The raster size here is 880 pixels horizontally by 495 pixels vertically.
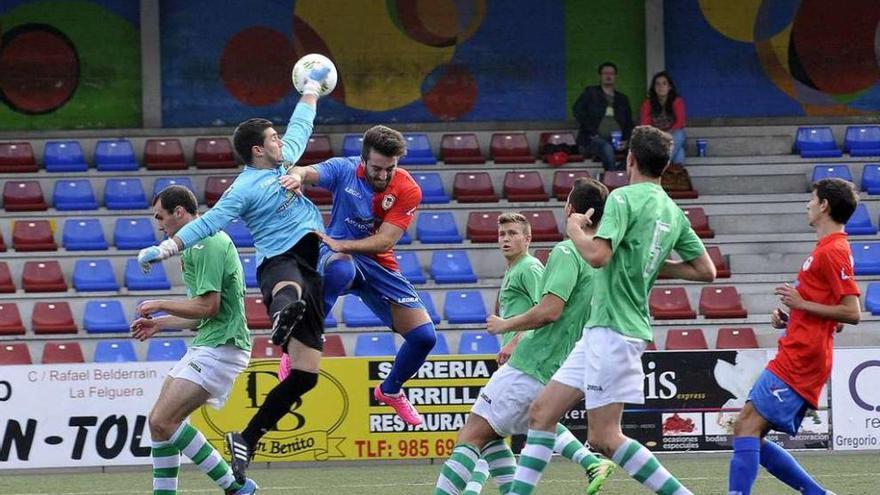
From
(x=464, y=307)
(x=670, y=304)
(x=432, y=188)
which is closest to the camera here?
(x=464, y=307)

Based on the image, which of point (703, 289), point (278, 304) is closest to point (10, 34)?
point (703, 289)

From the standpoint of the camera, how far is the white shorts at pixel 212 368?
9141 millimetres

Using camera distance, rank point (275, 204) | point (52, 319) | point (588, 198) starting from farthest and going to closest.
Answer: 1. point (52, 319)
2. point (275, 204)
3. point (588, 198)

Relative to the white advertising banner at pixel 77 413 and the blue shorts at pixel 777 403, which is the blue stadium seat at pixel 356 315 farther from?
the blue shorts at pixel 777 403

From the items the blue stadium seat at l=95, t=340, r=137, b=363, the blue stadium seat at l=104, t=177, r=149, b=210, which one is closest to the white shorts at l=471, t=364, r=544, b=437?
the blue stadium seat at l=95, t=340, r=137, b=363

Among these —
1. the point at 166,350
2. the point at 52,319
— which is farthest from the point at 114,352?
the point at 52,319

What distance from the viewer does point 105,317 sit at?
59.4 ft

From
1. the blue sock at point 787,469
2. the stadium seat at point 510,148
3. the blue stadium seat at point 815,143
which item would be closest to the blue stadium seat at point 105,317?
the stadium seat at point 510,148

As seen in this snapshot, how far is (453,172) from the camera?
67.7 ft

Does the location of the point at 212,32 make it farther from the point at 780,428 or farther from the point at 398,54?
the point at 780,428

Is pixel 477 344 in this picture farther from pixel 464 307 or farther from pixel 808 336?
pixel 808 336

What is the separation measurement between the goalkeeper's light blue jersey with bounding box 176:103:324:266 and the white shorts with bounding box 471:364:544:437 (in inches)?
55.5

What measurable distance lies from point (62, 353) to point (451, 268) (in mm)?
4883

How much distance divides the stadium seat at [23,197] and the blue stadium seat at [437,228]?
4.94 m
